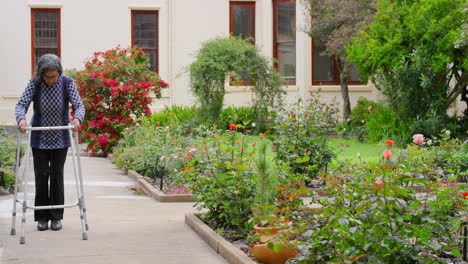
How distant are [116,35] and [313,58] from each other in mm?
6614

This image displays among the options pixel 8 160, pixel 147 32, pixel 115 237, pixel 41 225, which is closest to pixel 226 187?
pixel 115 237

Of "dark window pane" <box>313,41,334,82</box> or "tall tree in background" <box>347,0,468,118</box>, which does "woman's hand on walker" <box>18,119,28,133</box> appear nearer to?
"tall tree in background" <box>347,0,468,118</box>

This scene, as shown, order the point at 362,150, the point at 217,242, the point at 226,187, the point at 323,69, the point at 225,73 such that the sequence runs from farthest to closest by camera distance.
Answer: the point at 323,69, the point at 225,73, the point at 362,150, the point at 226,187, the point at 217,242

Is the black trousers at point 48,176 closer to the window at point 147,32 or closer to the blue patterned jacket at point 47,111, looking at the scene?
the blue patterned jacket at point 47,111

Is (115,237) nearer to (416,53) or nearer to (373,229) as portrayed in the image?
(373,229)

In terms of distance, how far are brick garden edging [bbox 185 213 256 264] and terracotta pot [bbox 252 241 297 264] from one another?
0.09m

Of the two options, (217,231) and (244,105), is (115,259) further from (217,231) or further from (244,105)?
(244,105)

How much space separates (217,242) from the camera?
721cm

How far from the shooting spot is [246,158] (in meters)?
8.44

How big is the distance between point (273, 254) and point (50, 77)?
331cm

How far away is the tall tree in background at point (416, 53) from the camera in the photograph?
18250 millimetres

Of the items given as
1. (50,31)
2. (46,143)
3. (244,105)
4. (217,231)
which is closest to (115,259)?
(217,231)

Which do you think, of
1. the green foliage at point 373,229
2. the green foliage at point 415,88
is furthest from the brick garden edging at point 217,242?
the green foliage at point 415,88

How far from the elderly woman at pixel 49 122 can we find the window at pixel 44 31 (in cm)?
1801
